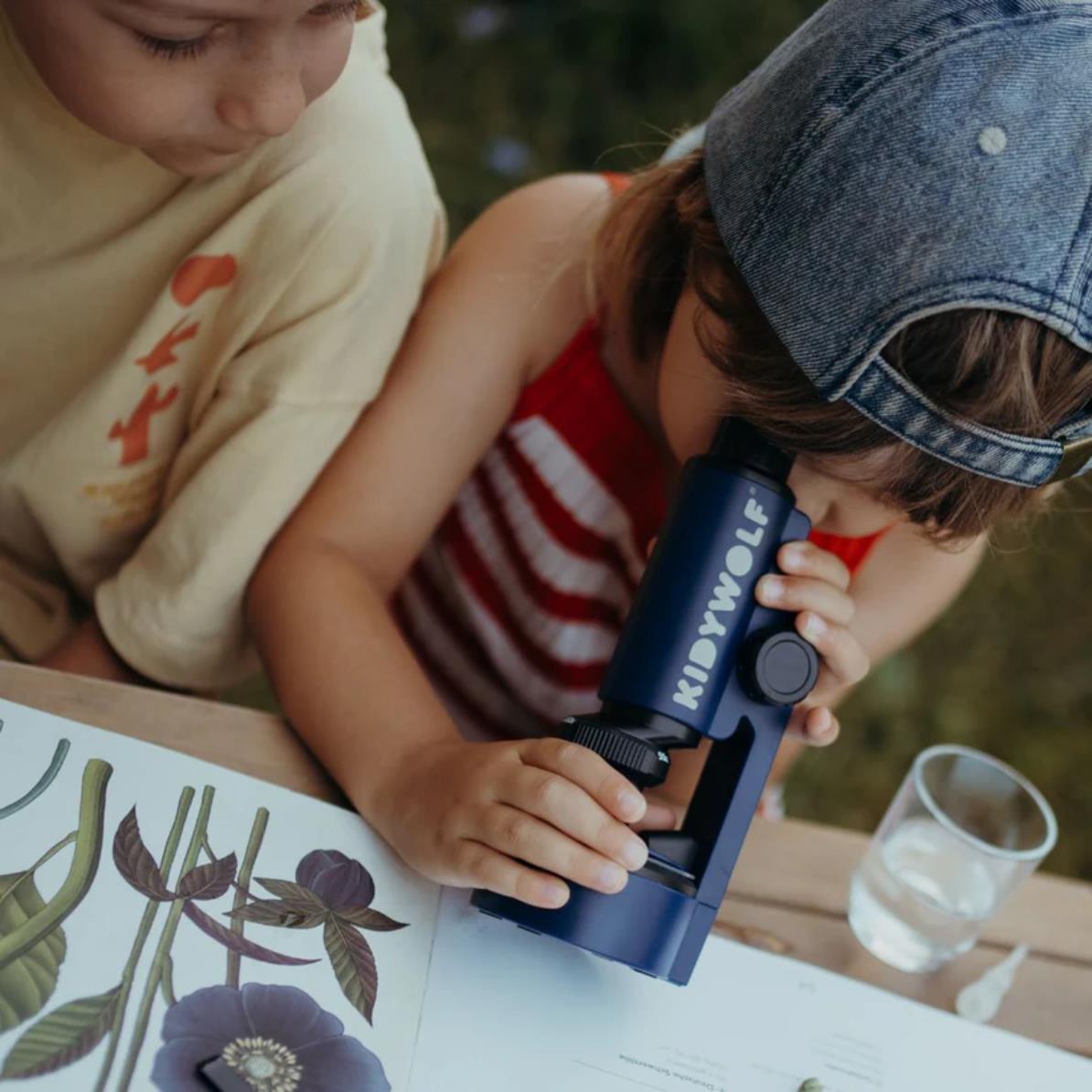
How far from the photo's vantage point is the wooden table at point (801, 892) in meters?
0.73

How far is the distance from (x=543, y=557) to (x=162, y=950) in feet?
1.73

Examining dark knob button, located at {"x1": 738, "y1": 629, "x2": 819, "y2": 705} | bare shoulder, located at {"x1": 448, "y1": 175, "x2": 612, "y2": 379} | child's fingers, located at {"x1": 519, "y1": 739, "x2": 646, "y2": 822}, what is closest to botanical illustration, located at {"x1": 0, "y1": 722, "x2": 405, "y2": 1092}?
child's fingers, located at {"x1": 519, "y1": 739, "x2": 646, "y2": 822}

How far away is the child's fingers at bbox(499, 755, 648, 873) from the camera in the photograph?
0.66 metres

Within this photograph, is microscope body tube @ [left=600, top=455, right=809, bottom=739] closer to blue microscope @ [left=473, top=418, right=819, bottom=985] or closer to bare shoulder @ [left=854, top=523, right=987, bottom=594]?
blue microscope @ [left=473, top=418, right=819, bottom=985]

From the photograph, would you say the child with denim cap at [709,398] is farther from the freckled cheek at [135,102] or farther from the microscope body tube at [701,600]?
the freckled cheek at [135,102]

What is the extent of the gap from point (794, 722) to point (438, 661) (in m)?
0.40

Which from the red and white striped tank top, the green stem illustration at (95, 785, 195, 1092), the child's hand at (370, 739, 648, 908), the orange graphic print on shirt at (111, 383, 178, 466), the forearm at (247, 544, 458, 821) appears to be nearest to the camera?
the green stem illustration at (95, 785, 195, 1092)

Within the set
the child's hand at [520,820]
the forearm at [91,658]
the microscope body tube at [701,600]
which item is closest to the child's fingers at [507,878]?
the child's hand at [520,820]

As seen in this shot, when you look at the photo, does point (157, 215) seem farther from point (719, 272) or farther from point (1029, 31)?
point (1029, 31)

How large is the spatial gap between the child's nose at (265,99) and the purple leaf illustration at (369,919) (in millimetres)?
412

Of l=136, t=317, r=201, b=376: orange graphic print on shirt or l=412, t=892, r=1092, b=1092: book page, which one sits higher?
l=136, t=317, r=201, b=376: orange graphic print on shirt

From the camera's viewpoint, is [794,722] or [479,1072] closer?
[479,1072]

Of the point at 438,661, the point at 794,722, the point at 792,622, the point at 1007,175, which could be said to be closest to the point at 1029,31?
the point at 1007,175

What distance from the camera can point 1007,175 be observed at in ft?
2.00
